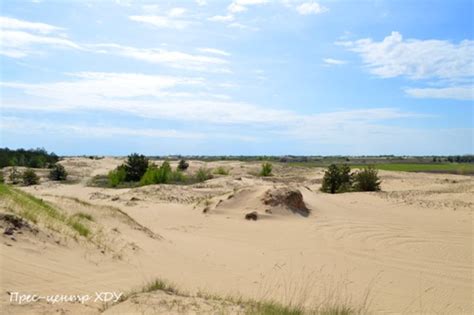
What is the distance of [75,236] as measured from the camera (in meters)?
8.77

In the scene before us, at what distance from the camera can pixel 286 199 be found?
16.7 m

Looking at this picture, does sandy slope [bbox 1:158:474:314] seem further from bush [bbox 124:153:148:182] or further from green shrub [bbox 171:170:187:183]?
bush [bbox 124:153:148:182]

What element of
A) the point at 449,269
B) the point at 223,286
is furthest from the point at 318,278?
the point at 449,269

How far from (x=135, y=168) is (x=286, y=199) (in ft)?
61.3

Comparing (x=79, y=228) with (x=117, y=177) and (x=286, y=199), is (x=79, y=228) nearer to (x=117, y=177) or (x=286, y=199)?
(x=286, y=199)

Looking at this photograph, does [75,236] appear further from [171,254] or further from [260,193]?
[260,193]

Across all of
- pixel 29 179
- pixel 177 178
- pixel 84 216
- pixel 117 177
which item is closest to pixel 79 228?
pixel 84 216

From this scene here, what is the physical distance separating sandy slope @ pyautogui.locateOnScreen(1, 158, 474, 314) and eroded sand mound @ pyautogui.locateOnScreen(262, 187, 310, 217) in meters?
0.38

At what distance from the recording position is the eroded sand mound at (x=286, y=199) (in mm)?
16484

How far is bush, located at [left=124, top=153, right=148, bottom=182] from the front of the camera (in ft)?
107

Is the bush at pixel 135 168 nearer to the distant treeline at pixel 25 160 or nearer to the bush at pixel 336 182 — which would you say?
the bush at pixel 336 182

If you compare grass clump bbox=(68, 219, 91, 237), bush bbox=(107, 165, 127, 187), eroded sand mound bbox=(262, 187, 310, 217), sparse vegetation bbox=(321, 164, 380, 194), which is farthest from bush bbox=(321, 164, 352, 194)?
grass clump bbox=(68, 219, 91, 237)

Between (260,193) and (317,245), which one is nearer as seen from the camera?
(317,245)

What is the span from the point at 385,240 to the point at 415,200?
9.16 metres
